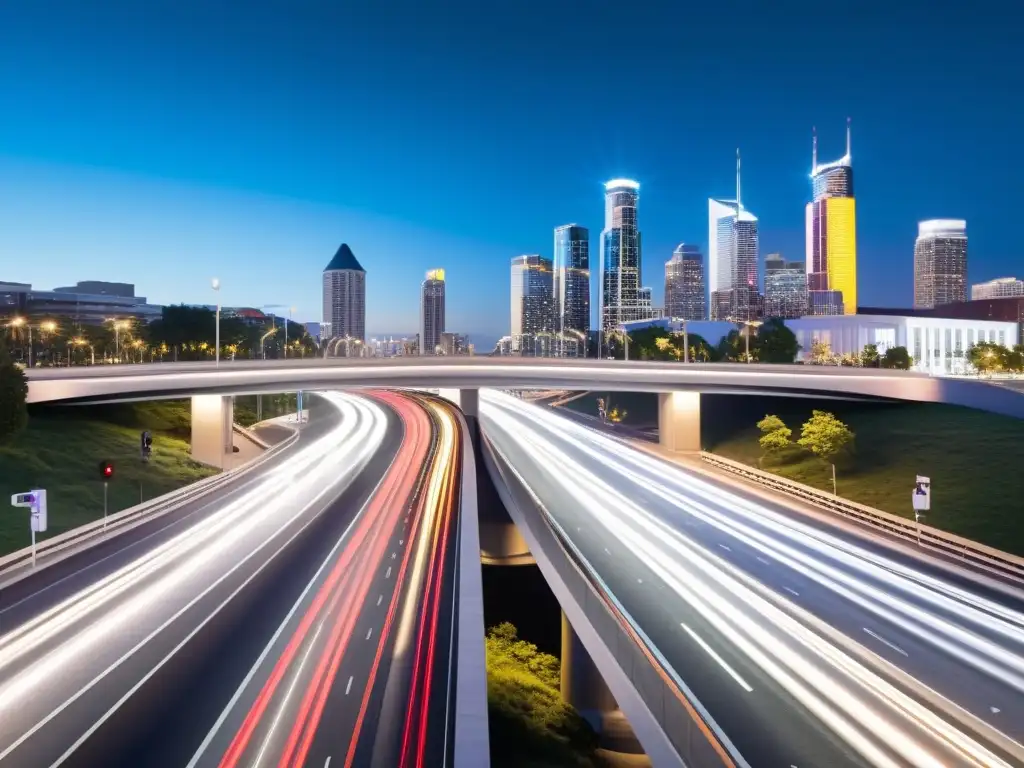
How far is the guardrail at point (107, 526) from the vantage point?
26734 millimetres

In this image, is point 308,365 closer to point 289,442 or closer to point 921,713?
point 289,442

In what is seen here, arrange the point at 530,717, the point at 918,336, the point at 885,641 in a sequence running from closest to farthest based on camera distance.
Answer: the point at 885,641, the point at 530,717, the point at 918,336

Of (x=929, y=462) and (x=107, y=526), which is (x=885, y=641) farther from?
(x=107, y=526)

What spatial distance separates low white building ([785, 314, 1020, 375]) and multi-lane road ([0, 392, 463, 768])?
12704 cm

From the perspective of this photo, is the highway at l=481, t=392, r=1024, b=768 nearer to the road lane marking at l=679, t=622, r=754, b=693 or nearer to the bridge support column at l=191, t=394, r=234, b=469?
the road lane marking at l=679, t=622, r=754, b=693

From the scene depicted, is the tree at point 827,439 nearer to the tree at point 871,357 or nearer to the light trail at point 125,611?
the light trail at point 125,611

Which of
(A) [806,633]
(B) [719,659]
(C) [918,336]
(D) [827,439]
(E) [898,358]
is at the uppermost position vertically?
(C) [918,336]

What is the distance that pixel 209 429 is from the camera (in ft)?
185

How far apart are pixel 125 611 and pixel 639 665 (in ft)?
54.0

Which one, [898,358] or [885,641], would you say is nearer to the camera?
[885,641]

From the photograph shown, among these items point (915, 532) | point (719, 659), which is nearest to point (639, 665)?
point (719, 659)

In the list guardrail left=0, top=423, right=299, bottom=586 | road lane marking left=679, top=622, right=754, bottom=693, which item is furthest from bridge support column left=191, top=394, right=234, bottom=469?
road lane marking left=679, top=622, right=754, bottom=693

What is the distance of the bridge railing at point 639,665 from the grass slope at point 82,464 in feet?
80.7

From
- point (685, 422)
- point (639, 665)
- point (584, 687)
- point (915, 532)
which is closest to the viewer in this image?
point (639, 665)
